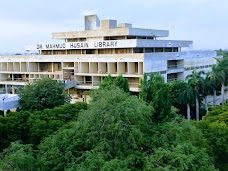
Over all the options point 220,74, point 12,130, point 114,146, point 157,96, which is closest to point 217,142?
point 157,96

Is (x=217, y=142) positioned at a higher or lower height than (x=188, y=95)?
lower

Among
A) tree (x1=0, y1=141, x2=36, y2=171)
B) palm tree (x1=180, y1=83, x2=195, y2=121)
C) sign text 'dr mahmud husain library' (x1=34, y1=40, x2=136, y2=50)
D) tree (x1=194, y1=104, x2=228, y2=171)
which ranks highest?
sign text 'dr mahmud husain library' (x1=34, y1=40, x2=136, y2=50)

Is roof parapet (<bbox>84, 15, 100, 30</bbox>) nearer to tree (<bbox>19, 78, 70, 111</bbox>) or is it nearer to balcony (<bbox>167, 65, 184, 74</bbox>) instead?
balcony (<bbox>167, 65, 184, 74</bbox>)

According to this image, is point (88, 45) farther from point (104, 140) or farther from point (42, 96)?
point (104, 140)

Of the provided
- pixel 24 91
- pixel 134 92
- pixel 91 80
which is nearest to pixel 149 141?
pixel 24 91

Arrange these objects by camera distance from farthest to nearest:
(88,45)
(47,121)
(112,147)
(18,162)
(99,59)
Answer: (88,45), (99,59), (47,121), (112,147), (18,162)

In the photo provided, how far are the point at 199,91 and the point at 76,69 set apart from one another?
19.9m

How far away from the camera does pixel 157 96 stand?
90.4 ft

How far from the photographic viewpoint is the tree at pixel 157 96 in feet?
89.7

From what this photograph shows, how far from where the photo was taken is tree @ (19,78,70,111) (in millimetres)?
40875

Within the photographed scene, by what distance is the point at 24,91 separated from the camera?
42281mm

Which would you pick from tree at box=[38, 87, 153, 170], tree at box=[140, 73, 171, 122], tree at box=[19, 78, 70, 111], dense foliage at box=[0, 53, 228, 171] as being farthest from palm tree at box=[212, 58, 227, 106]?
tree at box=[38, 87, 153, 170]

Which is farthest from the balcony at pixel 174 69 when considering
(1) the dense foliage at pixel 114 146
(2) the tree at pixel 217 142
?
(1) the dense foliage at pixel 114 146

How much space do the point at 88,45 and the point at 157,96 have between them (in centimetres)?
2942
